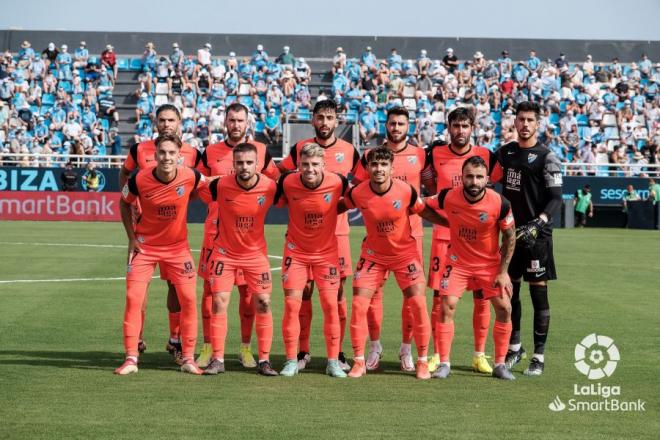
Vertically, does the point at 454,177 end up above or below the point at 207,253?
above

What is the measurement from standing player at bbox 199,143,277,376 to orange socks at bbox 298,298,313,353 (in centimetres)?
60

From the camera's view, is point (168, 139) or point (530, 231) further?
point (530, 231)

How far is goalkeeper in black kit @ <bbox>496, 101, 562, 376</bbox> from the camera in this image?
986cm

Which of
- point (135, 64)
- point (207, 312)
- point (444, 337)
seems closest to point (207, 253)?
point (207, 312)

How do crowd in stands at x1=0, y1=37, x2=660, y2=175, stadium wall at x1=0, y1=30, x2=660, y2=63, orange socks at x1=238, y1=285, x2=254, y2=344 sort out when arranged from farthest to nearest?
1. stadium wall at x1=0, y1=30, x2=660, y2=63
2. crowd in stands at x1=0, y1=37, x2=660, y2=175
3. orange socks at x1=238, y1=285, x2=254, y2=344

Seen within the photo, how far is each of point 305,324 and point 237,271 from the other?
39.4 inches

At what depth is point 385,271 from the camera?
9711 millimetres

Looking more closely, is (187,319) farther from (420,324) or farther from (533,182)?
(533,182)

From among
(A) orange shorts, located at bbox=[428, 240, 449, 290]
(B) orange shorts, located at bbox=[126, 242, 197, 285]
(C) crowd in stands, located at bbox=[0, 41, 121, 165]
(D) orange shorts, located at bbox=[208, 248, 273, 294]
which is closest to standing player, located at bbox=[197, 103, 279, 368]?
(D) orange shorts, located at bbox=[208, 248, 273, 294]

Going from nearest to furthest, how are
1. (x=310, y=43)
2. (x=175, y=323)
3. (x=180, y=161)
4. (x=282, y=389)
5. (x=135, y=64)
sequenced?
(x=282, y=389)
(x=175, y=323)
(x=180, y=161)
(x=135, y=64)
(x=310, y=43)

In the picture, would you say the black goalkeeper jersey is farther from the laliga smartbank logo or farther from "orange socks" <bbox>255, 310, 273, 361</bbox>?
"orange socks" <bbox>255, 310, 273, 361</bbox>

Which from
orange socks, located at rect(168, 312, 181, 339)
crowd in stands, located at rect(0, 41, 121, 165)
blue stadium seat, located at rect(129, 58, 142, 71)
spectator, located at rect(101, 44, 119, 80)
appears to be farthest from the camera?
blue stadium seat, located at rect(129, 58, 142, 71)

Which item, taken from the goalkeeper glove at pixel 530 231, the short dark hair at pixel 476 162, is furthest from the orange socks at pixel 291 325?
the goalkeeper glove at pixel 530 231

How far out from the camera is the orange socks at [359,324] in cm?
949
